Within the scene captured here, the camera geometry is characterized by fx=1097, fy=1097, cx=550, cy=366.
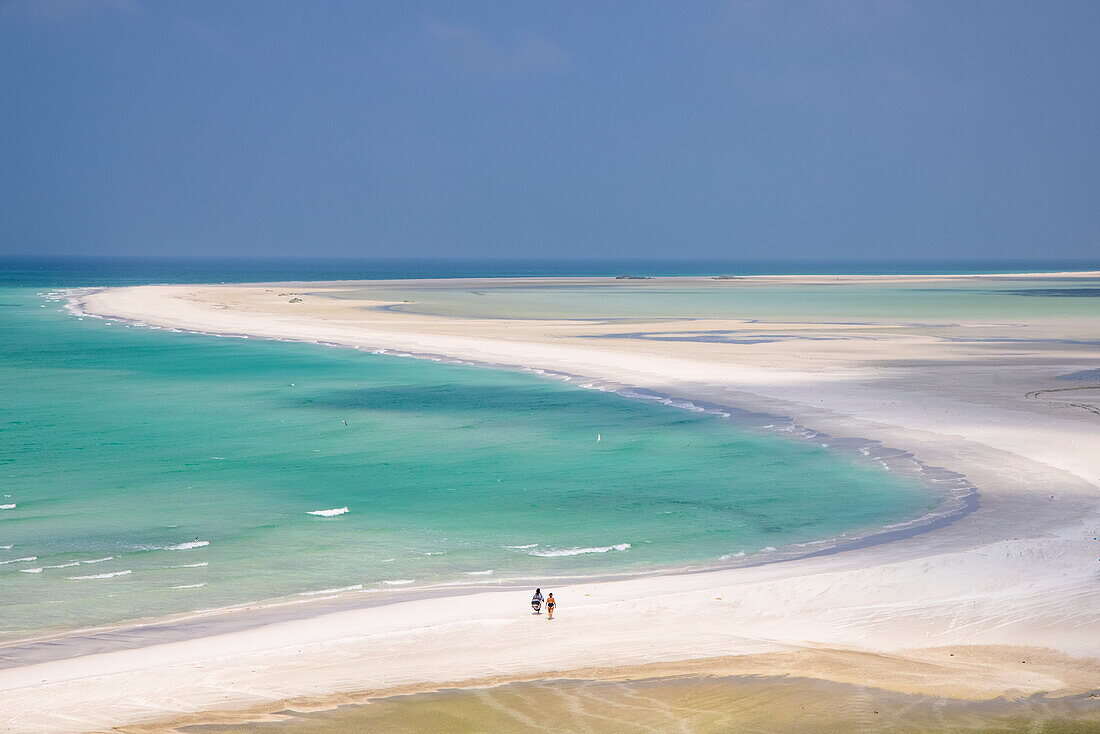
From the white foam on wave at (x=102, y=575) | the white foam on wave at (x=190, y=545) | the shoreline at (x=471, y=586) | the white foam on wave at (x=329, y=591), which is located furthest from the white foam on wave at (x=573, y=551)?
the white foam on wave at (x=102, y=575)

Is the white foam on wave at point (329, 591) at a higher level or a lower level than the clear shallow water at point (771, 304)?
lower

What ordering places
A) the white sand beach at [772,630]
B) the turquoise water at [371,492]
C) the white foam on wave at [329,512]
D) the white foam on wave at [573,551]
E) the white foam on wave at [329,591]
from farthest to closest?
1. the white foam on wave at [329,512]
2. the white foam on wave at [573,551]
3. the turquoise water at [371,492]
4. the white foam on wave at [329,591]
5. the white sand beach at [772,630]

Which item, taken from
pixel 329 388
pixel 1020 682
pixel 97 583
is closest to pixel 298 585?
pixel 97 583

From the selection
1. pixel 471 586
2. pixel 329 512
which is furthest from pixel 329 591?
pixel 329 512

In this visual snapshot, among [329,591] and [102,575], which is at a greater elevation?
[102,575]

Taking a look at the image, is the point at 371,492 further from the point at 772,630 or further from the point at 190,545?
the point at 772,630

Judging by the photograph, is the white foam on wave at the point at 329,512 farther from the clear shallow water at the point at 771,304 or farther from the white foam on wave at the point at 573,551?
the clear shallow water at the point at 771,304

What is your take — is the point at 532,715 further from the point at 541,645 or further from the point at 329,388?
the point at 329,388

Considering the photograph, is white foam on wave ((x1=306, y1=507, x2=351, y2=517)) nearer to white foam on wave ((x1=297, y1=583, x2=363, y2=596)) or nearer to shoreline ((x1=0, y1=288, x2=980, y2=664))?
white foam on wave ((x1=297, y1=583, x2=363, y2=596))
